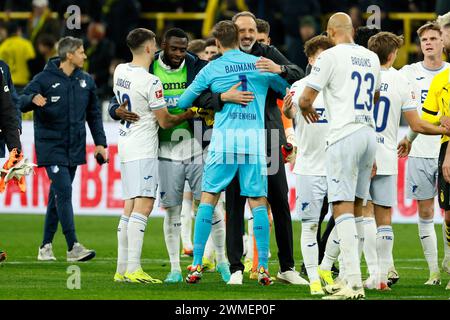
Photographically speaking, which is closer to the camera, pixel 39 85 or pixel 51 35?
pixel 39 85

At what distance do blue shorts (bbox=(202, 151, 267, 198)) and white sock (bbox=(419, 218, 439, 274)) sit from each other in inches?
85.7

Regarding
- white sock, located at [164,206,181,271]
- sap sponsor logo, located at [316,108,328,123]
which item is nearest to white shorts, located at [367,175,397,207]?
sap sponsor logo, located at [316,108,328,123]

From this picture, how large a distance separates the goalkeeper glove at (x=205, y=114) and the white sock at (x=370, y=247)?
80.6 inches

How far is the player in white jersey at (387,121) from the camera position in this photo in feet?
38.9

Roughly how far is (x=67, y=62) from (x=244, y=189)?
14.1 ft

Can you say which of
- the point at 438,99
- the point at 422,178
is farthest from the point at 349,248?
the point at 422,178

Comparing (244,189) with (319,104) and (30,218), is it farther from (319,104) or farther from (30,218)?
(30,218)

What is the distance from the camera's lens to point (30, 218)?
68.0 feet

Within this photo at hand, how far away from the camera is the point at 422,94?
13.9m

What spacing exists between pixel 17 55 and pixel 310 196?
14.0 meters

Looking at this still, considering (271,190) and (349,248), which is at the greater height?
(271,190)

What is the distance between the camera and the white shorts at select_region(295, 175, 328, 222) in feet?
39.2

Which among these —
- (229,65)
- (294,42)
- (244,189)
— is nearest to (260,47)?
(229,65)

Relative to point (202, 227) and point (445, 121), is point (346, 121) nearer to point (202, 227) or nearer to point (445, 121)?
point (445, 121)
